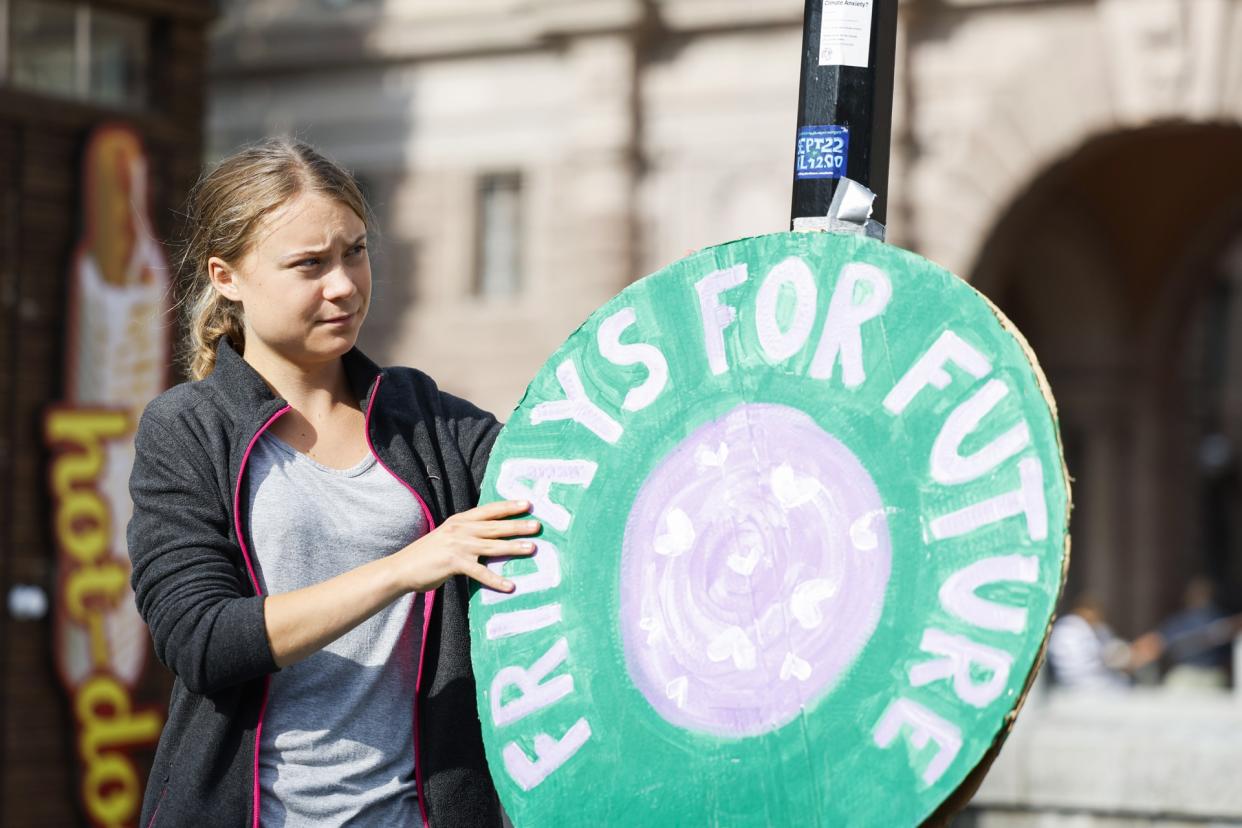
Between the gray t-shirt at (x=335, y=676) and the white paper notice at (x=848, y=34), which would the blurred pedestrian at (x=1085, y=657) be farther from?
the gray t-shirt at (x=335, y=676)

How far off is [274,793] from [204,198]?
818 mm

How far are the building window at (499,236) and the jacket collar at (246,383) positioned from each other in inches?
548

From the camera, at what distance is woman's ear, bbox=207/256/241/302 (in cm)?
258

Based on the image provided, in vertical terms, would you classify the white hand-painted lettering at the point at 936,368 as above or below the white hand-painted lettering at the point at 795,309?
below

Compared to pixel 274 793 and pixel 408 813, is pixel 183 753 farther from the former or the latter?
pixel 408 813

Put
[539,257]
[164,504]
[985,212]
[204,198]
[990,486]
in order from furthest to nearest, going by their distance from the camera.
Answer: [539,257]
[985,212]
[204,198]
[164,504]
[990,486]

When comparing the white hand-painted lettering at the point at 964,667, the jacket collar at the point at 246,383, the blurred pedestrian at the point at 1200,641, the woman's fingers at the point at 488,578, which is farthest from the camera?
the blurred pedestrian at the point at 1200,641

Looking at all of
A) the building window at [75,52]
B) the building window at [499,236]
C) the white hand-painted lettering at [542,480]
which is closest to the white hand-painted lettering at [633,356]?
the white hand-painted lettering at [542,480]

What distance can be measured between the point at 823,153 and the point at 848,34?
18 centimetres

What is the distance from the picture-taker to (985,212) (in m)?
14.7

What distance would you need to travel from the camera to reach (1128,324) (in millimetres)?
20406

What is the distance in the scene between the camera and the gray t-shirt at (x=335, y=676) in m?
2.46

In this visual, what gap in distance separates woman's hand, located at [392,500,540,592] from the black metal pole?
653 mm

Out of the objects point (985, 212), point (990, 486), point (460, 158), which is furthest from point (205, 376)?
point (460, 158)
